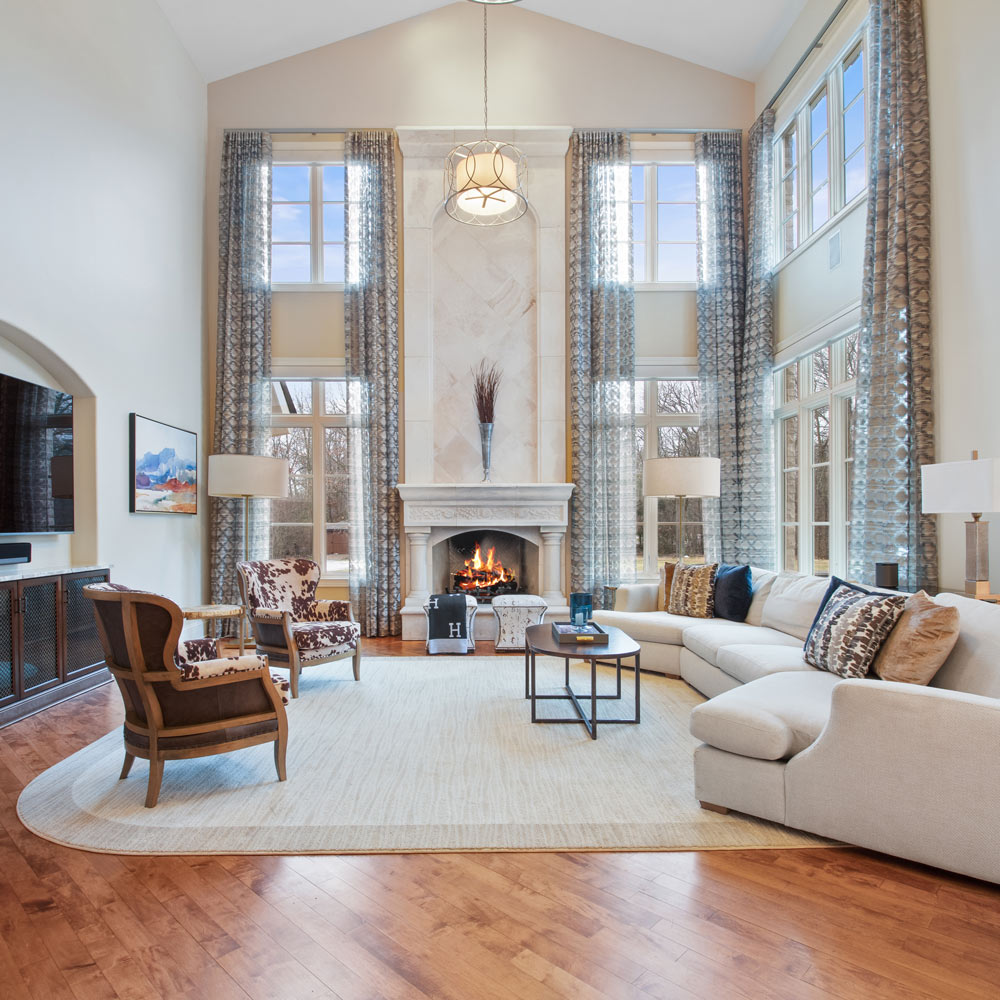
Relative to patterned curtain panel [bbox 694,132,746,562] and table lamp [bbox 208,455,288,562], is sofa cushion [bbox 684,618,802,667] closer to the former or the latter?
patterned curtain panel [bbox 694,132,746,562]

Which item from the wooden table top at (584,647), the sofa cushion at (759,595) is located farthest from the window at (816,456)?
the wooden table top at (584,647)

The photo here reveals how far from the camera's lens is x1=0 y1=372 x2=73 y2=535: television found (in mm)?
4238

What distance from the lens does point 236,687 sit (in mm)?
3066

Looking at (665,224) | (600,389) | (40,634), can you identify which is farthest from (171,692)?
(665,224)

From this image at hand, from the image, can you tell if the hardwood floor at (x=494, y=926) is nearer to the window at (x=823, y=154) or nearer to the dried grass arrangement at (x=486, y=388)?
the window at (x=823, y=154)

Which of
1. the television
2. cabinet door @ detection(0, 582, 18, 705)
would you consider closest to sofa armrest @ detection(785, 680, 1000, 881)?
cabinet door @ detection(0, 582, 18, 705)

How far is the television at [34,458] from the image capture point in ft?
13.9

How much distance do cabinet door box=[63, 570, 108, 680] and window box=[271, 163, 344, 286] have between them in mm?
3984

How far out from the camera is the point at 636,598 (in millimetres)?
5730

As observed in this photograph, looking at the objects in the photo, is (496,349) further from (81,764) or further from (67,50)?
(81,764)

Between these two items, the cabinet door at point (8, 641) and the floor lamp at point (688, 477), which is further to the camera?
the floor lamp at point (688, 477)

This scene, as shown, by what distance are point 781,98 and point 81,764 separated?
24.8 ft

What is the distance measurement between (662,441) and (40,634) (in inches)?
226

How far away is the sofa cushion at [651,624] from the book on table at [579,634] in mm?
1009
